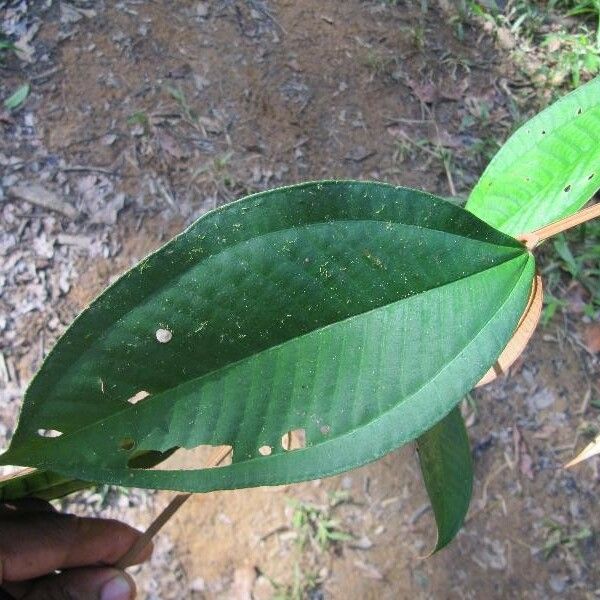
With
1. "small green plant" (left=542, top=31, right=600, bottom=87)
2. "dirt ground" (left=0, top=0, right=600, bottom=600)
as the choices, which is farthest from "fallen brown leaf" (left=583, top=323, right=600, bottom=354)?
"small green plant" (left=542, top=31, right=600, bottom=87)

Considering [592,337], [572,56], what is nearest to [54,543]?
[592,337]

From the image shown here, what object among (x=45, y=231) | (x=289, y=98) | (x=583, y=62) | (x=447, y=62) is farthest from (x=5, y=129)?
(x=583, y=62)

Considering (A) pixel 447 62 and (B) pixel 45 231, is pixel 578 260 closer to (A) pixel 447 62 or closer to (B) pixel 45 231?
(A) pixel 447 62

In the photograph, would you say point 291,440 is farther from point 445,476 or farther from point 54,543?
point 54,543

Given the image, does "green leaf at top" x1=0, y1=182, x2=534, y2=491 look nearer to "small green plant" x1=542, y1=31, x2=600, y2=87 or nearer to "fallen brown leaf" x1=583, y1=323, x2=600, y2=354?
"fallen brown leaf" x1=583, y1=323, x2=600, y2=354

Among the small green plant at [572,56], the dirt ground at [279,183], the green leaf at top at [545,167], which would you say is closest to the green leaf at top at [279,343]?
the green leaf at top at [545,167]
